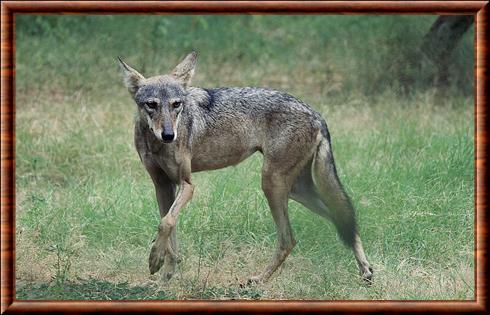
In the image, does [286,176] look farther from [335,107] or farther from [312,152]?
[335,107]

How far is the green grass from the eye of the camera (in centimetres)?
714

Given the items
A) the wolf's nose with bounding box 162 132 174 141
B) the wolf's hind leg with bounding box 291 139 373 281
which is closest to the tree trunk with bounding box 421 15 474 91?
the wolf's hind leg with bounding box 291 139 373 281

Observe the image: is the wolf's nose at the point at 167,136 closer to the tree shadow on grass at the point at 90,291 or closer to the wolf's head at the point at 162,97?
the wolf's head at the point at 162,97

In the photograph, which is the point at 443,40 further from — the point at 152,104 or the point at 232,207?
the point at 152,104

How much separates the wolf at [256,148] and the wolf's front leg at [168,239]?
0.02 meters

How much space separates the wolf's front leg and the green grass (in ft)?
0.47

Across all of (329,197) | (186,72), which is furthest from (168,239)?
(329,197)

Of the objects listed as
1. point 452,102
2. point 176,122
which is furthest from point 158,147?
point 452,102

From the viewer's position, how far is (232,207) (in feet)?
27.0

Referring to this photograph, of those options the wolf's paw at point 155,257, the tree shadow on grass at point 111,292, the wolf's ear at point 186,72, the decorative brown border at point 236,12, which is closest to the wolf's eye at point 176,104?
the wolf's ear at point 186,72

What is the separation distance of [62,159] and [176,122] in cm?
346

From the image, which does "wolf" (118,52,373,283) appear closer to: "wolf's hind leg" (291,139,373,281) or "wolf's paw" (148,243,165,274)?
"wolf's hind leg" (291,139,373,281)

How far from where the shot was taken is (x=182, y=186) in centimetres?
699

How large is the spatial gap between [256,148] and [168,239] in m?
1.24
